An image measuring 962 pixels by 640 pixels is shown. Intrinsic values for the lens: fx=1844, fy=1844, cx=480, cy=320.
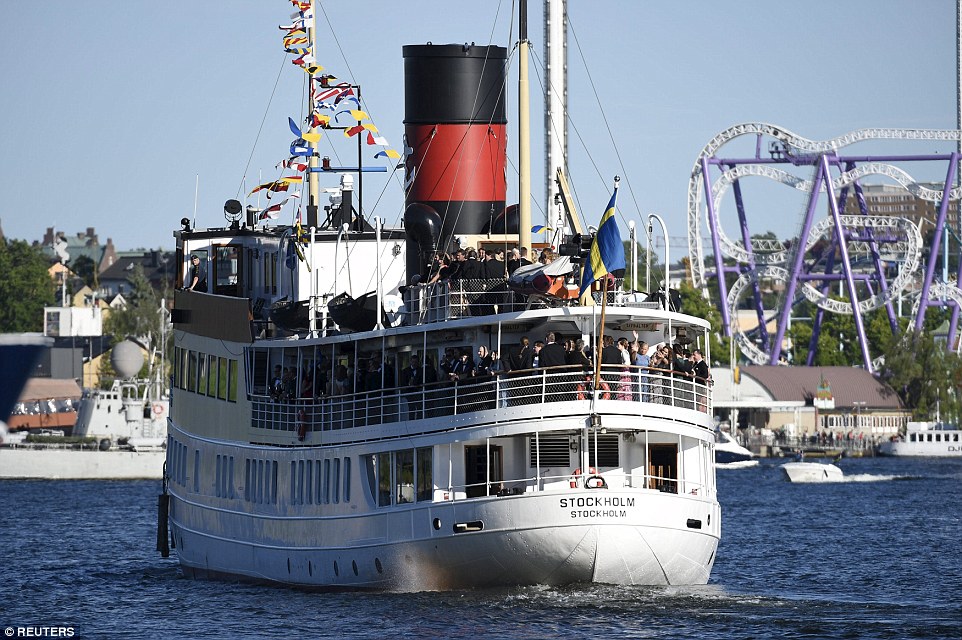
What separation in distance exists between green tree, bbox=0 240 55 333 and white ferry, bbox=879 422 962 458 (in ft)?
253

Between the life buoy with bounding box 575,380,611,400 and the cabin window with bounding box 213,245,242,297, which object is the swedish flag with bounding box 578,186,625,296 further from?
the cabin window with bounding box 213,245,242,297

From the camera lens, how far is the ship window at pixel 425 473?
33.8m

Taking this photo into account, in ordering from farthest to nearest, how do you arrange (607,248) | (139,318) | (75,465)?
(139,318) → (75,465) → (607,248)

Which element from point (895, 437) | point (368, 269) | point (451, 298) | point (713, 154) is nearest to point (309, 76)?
point (368, 269)

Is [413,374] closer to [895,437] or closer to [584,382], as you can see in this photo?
[584,382]

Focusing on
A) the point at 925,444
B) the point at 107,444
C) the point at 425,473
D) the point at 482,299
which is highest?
the point at 482,299

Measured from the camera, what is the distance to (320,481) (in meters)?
36.9

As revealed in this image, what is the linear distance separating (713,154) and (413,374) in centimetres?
12365

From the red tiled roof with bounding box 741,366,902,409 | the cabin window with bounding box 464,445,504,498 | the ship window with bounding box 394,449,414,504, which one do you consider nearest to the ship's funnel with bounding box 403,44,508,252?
the ship window with bounding box 394,449,414,504

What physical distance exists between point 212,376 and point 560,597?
1346cm

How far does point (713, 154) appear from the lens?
155875 millimetres

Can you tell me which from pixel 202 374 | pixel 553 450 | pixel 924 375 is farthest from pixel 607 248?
pixel 924 375

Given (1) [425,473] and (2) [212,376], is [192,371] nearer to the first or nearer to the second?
(2) [212,376]

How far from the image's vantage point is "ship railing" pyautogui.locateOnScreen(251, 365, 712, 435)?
32.3 metres
